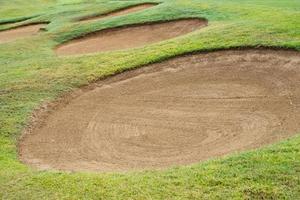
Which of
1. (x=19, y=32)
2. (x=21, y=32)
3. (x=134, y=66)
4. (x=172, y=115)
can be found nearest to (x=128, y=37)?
(x=134, y=66)

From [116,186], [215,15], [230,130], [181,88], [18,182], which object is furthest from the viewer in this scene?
[215,15]

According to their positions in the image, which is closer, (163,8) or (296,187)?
(296,187)

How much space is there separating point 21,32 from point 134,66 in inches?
494

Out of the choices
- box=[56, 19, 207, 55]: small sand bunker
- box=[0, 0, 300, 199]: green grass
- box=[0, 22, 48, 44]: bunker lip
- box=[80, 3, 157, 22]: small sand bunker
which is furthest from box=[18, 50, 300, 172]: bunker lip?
box=[0, 22, 48, 44]: bunker lip

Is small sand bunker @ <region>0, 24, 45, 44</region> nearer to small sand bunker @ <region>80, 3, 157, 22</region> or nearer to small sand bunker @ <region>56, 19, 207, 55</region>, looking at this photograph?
small sand bunker @ <region>80, 3, 157, 22</region>

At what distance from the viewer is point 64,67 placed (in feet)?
59.8

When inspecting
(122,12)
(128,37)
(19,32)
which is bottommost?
(19,32)

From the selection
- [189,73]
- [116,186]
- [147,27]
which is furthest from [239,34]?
[116,186]

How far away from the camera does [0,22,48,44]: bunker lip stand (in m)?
26.5

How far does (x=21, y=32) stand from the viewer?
2777cm

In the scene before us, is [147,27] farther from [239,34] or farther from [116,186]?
[116,186]

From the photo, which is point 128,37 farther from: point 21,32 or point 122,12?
point 21,32

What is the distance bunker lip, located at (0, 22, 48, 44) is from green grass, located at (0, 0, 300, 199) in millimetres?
622

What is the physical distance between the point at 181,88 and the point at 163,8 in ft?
33.1
